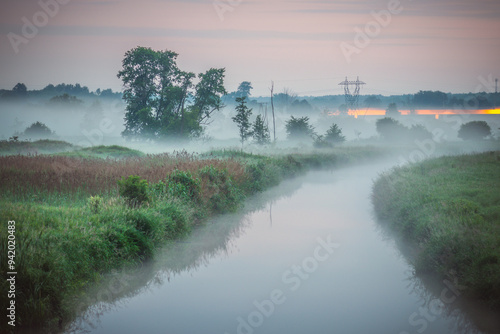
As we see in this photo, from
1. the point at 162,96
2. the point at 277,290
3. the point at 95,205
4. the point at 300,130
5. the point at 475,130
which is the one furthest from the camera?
the point at 475,130

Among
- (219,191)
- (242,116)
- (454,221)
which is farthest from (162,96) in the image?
(454,221)

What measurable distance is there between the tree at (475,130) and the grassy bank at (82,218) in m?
52.2

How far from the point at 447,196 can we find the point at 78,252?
1027 centimetres

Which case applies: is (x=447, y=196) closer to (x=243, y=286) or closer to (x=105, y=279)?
(x=243, y=286)

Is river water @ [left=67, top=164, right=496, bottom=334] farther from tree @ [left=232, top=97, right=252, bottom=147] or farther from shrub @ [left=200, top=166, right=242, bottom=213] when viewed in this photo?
tree @ [left=232, top=97, right=252, bottom=147]

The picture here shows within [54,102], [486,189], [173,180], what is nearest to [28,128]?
[54,102]

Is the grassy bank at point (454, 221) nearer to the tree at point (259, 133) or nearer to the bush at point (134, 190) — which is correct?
the bush at point (134, 190)

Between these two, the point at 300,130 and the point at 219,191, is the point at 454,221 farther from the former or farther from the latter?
the point at 300,130

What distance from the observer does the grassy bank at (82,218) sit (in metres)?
6.43

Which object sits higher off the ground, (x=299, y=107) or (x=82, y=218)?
(x=299, y=107)

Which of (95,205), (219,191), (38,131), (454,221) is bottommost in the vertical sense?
(219,191)

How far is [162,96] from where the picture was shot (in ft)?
141

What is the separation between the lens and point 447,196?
12.5 m

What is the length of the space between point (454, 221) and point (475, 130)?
58996mm
